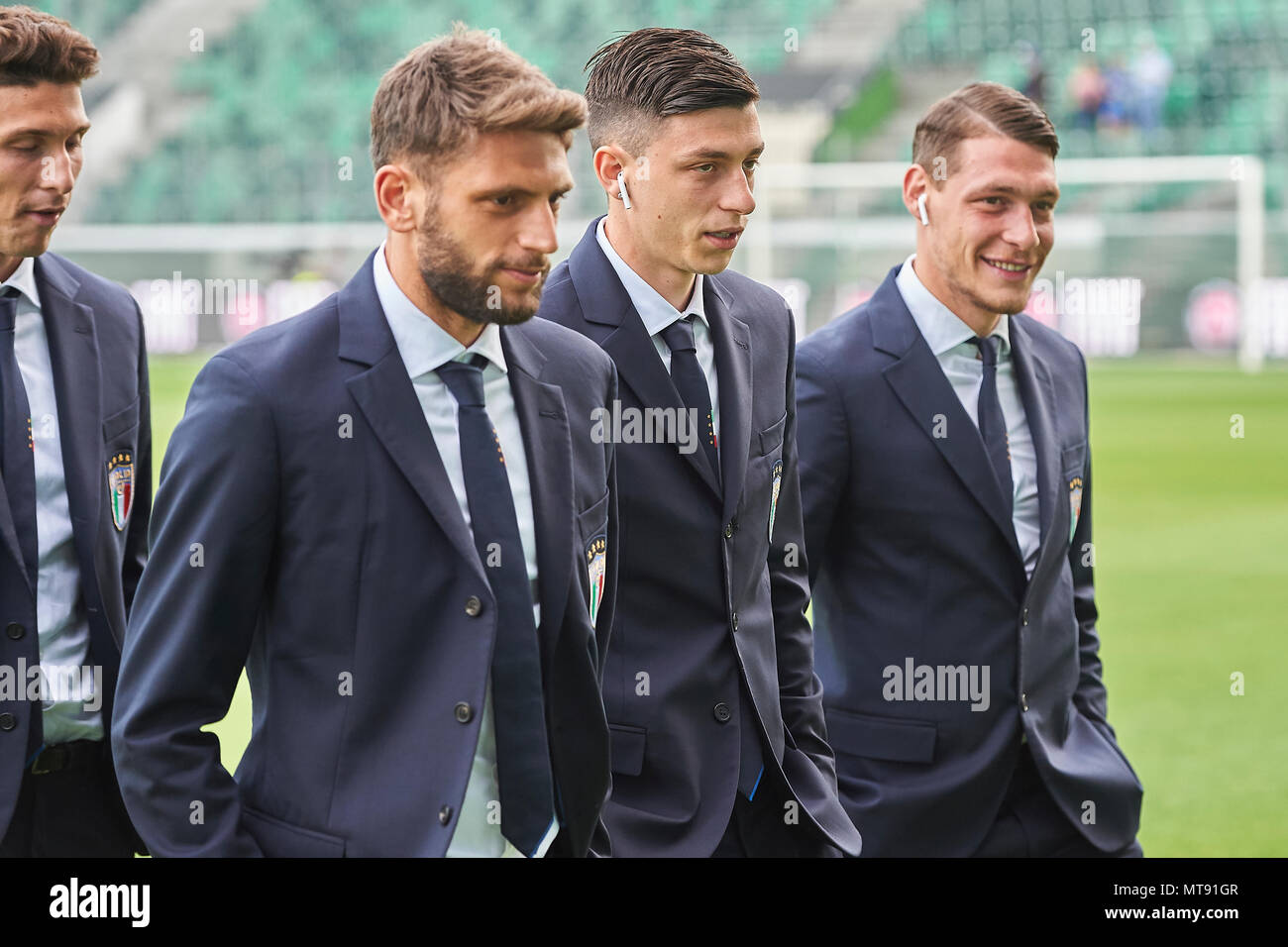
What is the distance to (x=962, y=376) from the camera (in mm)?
2957

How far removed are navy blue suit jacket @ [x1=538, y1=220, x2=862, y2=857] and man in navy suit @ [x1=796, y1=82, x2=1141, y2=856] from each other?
298 mm

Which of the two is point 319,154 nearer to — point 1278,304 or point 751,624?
point 1278,304

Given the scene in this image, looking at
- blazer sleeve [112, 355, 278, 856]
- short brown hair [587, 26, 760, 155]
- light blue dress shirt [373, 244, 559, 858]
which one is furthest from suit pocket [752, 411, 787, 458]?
blazer sleeve [112, 355, 278, 856]

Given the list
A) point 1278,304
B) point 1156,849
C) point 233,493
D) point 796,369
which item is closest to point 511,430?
point 233,493

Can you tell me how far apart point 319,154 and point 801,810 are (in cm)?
2285

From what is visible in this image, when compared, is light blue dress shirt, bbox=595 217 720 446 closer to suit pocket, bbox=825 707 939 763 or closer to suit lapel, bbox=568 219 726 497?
suit lapel, bbox=568 219 726 497

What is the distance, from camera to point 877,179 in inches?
847

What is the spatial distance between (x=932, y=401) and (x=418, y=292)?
47.7 inches

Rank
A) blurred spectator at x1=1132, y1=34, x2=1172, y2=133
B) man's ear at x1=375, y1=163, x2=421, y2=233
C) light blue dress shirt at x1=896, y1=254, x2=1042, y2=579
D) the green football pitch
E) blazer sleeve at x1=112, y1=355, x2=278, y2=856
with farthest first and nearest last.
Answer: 1. blurred spectator at x1=1132, y1=34, x2=1172, y2=133
2. the green football pitch
3. light blue dress shirt at x1=896, y1=254, x2=1042, y2=579
4. man's ear at x1=375, y1=163, x2=421, y2=233
5. blazer sleeve at x1=112, y1=355, x2=278, y2=856

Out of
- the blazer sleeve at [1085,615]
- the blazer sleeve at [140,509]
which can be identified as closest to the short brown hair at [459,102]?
the blazer sleeve at [140,509]

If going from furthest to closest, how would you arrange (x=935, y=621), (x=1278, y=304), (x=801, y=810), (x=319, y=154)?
(x=319, y=154) < (x=1278, y=304) < (x=935, y=621) < (x=801, y=810)

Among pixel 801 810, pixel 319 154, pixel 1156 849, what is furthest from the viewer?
pixel 319 154

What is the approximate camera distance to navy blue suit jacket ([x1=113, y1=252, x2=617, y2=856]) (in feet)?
6.03

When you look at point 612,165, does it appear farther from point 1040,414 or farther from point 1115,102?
point 1115,102
